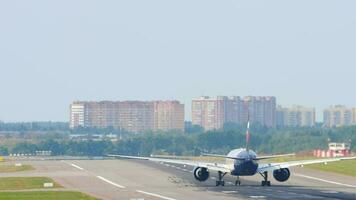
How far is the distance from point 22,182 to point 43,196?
66.0ft

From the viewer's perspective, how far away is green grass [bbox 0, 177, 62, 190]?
103 m

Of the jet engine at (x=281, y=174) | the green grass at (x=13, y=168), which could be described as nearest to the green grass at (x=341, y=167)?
the jet engine at (x=281, y=174)

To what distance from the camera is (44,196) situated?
90.0 metres

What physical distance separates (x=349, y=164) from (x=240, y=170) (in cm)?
4330

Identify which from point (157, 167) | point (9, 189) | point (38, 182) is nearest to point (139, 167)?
point (157, 167)

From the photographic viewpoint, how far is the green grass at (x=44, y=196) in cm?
8800

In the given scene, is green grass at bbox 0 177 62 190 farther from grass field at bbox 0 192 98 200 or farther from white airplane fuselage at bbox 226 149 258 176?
white airplane fuselage at bbox 226 149 258 176

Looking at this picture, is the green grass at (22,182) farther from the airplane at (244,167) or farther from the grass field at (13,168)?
the grass field at (13,168)

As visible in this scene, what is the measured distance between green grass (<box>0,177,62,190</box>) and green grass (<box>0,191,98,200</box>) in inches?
318

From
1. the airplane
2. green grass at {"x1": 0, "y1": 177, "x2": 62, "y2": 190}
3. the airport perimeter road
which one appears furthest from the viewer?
green grass at {"x1": 0, "y1": 177, "x2": 62, "y2": 190}

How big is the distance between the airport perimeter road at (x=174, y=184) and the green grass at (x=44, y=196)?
5.26 feet

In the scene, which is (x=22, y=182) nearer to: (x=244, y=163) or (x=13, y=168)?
(x=244, y=163)

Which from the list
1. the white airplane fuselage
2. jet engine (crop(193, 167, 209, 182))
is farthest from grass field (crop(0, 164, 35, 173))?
the white airplane fuselage

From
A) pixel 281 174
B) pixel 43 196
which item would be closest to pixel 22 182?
pixel 43 196
